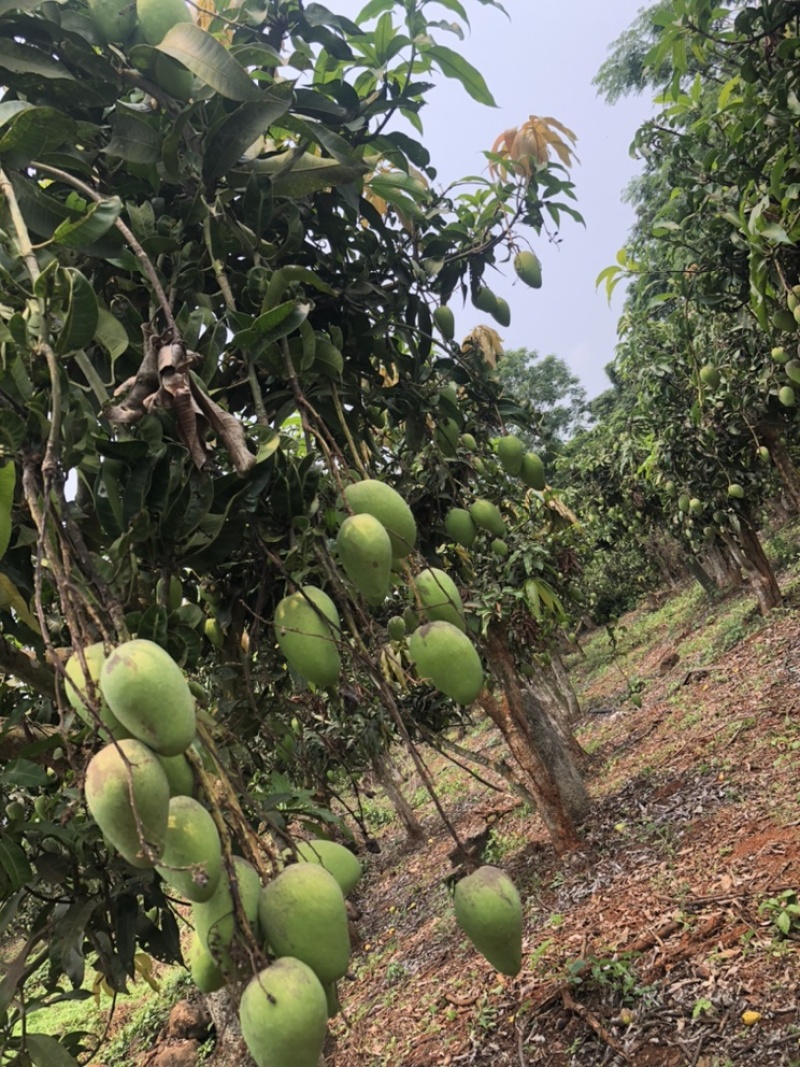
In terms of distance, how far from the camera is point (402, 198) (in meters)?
1.47

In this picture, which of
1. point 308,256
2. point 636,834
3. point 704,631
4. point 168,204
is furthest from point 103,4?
→ point 704,631

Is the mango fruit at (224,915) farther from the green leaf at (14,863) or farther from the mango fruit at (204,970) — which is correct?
the green leaf at (14,863)

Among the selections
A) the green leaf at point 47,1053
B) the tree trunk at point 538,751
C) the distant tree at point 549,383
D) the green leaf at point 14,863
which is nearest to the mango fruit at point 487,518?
the green leaf at point 14,863

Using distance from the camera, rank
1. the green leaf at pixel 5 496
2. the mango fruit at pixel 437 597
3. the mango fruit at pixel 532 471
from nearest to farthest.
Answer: the green leaf at pixel 5 496, the mango fruit at pixel 437 597, the mango fruit at pixel 532 471

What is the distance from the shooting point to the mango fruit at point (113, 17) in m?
1.03

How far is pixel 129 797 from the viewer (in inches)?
22.3

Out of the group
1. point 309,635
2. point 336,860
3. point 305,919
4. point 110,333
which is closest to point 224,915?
point 305,919

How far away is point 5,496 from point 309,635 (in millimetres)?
345

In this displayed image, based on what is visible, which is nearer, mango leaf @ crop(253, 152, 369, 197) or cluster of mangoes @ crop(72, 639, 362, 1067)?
cluster of mangoes @ crop(72, 639, 362, 1067)

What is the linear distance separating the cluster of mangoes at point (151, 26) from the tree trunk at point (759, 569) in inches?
306

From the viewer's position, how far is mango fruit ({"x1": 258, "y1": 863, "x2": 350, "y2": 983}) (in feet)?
2.11

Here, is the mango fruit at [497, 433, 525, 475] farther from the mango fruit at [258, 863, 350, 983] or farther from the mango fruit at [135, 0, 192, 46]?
the mango fruit at [258, 863, 350, 983]

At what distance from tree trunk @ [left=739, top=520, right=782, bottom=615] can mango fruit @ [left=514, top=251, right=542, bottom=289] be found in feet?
22.2

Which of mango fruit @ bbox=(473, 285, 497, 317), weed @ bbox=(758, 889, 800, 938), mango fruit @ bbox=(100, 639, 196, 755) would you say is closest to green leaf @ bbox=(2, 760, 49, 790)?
mango fruit @ bbox=(100, 639, 196, 755)
